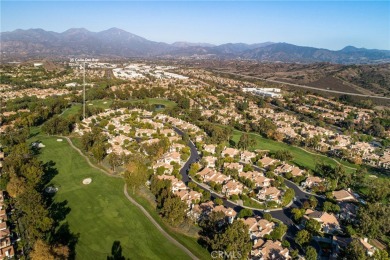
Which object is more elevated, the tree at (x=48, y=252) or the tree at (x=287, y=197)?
the tree at (x=48, y=252)

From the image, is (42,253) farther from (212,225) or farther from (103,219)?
(212,225)

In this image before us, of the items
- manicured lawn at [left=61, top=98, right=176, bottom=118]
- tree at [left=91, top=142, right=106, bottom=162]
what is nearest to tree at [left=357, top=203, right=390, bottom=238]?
tree at [left=91, top=142, right=106, bottom=162]

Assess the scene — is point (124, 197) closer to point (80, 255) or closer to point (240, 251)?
point (80, 255)

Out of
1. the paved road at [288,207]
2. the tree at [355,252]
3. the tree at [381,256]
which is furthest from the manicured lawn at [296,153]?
the tree at [381,256]

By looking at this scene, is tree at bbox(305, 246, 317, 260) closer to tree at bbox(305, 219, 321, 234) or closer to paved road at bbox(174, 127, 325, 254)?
paved road at bbox(174, 127, 325, 254)

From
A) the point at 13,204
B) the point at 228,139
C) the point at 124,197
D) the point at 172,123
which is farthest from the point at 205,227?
the point at 172,123

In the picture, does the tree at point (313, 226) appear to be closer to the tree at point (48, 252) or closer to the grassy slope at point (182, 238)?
the grassy slope at point (182, 238)

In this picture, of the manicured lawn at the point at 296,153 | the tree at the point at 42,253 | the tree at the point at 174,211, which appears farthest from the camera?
the manicured lawn at the point at 296,153
